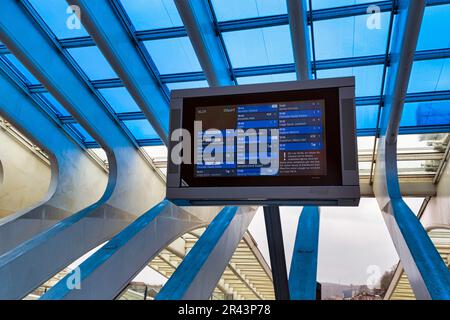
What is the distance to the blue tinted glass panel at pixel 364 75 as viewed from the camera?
34.5ft

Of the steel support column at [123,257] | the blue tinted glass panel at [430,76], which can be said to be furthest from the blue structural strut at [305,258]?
the blue tinted glass panel at [430,76]

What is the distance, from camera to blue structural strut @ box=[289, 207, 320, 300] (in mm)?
9625

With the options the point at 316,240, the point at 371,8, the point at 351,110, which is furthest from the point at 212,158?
the point at 316,240

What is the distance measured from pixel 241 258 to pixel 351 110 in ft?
77.7

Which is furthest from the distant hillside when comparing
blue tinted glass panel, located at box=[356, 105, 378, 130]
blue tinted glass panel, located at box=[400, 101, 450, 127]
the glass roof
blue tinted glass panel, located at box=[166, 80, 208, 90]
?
blue tinted glass panel, located at box=[400, 101, 450, 127]

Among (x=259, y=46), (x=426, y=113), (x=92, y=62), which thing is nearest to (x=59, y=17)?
(x=92, y=62)

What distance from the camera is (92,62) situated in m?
11.0

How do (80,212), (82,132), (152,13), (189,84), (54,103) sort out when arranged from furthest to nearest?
1. (82,132)
2. (54,103)
3. (80,212)
4. (189,84)
5. (152,13)

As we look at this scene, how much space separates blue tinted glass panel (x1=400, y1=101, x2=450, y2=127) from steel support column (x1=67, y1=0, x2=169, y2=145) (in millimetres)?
7051

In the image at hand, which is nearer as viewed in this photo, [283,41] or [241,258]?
[283,41]

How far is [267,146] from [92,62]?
7.88 m

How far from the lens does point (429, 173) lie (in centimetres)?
1570

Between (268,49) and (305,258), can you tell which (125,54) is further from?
(305,258)

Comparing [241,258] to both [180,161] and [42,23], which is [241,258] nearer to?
[42,23]
